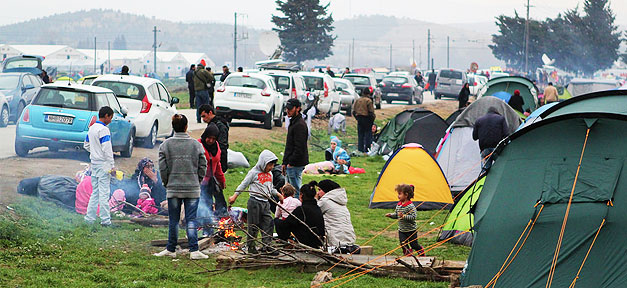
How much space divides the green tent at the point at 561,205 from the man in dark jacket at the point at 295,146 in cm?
349

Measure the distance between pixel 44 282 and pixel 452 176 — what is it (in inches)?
392

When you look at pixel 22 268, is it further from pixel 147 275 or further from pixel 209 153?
pixel 209 153

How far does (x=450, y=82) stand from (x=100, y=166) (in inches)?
1614

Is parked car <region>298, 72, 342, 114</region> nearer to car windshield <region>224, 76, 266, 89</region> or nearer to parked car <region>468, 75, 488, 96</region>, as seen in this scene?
car windshield <region>224, 76, 266, 89</region>

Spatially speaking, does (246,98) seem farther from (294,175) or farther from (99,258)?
(99,258)

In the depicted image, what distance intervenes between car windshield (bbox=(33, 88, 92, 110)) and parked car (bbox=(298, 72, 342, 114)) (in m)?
14.6

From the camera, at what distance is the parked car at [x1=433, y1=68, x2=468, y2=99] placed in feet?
165

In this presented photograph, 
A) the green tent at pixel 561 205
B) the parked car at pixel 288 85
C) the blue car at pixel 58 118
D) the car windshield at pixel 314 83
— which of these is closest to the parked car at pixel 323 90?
the car windshield at pixel 314 83

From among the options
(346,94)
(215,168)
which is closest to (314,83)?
(346,94)

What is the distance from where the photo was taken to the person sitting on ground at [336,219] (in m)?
10.2

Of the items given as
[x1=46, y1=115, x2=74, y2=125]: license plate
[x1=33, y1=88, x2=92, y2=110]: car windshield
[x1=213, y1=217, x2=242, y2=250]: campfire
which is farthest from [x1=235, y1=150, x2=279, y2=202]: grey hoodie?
[x1=33, y1=88, x2=92, y2=110]: car windshield

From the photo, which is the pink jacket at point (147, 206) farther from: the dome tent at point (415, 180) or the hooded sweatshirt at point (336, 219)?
the dome tent at point (415, 180)

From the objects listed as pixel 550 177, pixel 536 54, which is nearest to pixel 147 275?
pixel 550 177

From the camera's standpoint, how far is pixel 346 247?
10.2 metres
